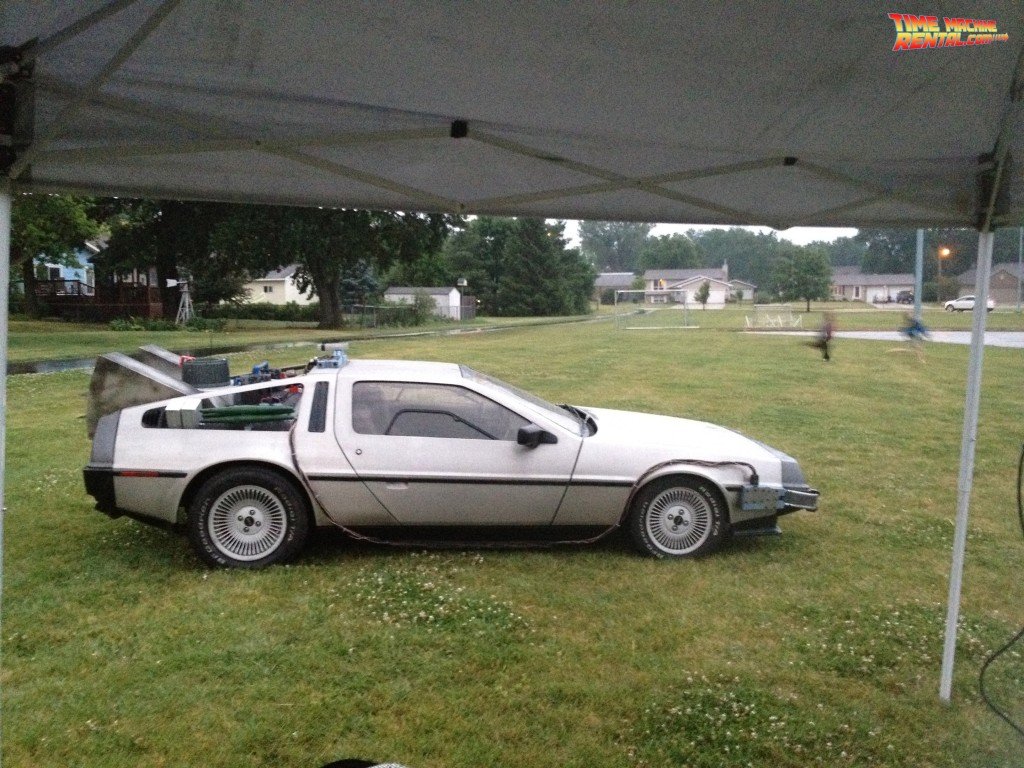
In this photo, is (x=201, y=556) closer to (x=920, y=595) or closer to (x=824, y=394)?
(x=920, y=595)

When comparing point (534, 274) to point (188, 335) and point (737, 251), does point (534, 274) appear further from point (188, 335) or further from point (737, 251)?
point (188, 335)

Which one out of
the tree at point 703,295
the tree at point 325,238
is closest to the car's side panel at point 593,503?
the tree at point 325,238

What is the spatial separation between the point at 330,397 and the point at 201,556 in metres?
1.29

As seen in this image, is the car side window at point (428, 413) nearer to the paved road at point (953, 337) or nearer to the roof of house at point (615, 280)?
the paved road at point (953, 337)

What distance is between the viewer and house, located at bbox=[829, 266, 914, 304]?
63.7 feet

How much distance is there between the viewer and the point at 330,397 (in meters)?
5.19

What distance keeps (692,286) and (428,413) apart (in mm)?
47822

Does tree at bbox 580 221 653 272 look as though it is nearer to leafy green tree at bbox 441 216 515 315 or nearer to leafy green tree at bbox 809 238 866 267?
leafy green tree at bbox 441 216 515 315

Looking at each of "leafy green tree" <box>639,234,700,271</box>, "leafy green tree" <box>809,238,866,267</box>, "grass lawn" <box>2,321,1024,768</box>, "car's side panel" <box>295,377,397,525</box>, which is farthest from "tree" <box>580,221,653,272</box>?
"car's side panel" <box>295,377,397,525</box>

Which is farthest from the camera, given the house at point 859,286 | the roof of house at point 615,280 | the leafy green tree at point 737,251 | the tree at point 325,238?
the roof of house at point 615,280

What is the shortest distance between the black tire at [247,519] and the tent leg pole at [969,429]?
142 inches

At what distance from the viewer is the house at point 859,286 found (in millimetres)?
19406

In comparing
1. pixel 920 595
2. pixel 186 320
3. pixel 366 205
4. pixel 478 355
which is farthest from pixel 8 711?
pixel 186 320

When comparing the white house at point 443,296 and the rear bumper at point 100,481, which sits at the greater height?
the white house at point 443,296
